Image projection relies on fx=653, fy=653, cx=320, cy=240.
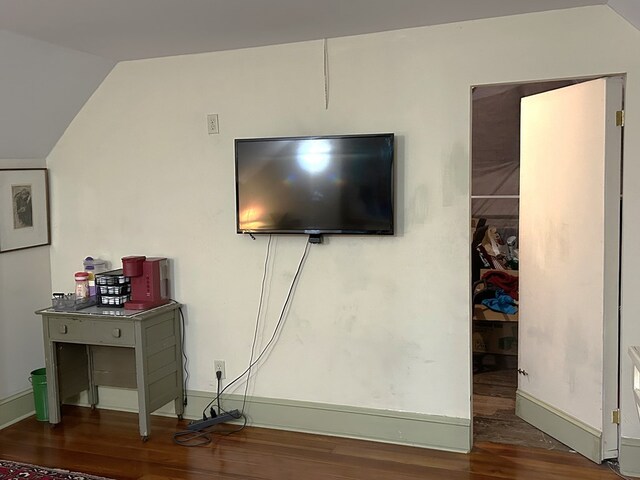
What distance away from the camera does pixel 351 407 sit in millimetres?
3703

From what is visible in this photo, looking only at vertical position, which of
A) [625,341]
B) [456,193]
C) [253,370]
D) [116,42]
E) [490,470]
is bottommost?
[490,470]

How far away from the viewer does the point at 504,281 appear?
17.1 ft

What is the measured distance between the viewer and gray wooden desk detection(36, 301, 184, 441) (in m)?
3.67

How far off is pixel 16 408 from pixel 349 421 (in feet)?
6.88

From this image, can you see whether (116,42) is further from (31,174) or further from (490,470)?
(490,470)

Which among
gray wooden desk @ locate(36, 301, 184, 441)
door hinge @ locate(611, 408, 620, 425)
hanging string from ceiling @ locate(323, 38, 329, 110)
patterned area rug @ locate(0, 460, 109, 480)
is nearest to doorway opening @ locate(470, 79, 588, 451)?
door hinge @ locate(611, 408, 620, 425)

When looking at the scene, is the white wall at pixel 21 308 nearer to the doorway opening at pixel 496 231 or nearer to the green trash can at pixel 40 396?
the green trash can at pixel 40 396

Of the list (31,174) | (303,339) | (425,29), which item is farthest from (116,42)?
(303,339)

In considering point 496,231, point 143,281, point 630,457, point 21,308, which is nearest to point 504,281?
point 496,231

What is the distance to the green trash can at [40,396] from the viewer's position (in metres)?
4.02

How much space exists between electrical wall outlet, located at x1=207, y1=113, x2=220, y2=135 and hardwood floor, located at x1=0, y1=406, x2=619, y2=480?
5.79 ft

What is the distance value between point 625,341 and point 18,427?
349 centimetres

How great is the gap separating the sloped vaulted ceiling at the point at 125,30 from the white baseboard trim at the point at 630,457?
2012 millimetres

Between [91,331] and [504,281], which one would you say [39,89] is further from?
[504,281]
